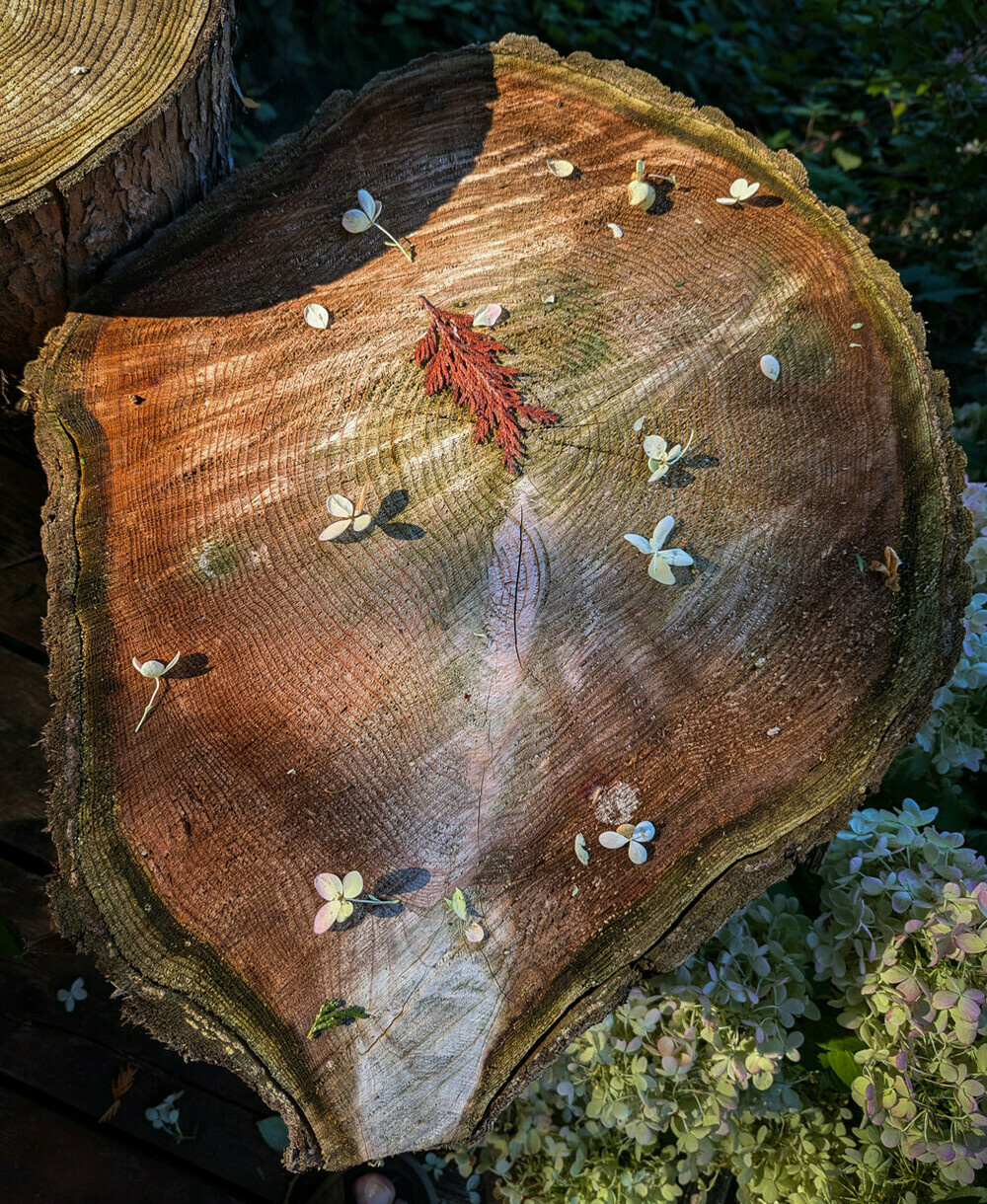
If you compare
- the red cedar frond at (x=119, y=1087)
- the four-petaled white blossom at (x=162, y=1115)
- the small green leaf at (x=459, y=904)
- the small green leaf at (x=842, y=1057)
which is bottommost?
the four-petaled white blossom at (x=162, y=1115)

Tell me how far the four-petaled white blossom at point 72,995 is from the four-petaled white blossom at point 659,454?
1.91 meters

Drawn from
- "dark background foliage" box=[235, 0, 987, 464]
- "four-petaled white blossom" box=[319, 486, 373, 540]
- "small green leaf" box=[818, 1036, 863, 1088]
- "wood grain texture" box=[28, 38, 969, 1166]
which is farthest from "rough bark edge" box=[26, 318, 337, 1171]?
"dark background foliage" box=[235, 0, 987, 464]

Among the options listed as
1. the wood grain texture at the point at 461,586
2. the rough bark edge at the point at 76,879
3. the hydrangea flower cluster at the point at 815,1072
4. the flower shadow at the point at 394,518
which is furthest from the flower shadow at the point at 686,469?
the rough bark edge at the point at 76,879

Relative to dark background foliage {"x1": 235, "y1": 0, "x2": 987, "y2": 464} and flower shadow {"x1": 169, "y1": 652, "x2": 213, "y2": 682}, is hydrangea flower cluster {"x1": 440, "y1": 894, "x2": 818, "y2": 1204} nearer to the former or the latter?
flower shadow {"x1": 169, "y1": 652, "x2": 213, "y2": 682}

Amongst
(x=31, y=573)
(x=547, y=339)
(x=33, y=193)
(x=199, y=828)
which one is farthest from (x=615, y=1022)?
(x=33, y=193)

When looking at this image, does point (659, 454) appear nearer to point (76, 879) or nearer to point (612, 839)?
point (612, 839)

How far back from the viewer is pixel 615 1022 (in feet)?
5.60

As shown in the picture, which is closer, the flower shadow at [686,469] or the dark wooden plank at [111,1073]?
the flower shadow at [686,469]

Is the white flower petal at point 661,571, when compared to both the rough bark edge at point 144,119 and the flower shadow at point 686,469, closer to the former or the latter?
the flower shadow at point 686,469

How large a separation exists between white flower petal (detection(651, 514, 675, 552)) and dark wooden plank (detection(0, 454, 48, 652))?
1509 millimetres

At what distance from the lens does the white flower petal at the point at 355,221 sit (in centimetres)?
147

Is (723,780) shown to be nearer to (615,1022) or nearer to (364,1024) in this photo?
(364,1024)

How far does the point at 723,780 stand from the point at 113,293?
4.42 feet

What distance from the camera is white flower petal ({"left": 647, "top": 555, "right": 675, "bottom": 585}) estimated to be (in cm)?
122
